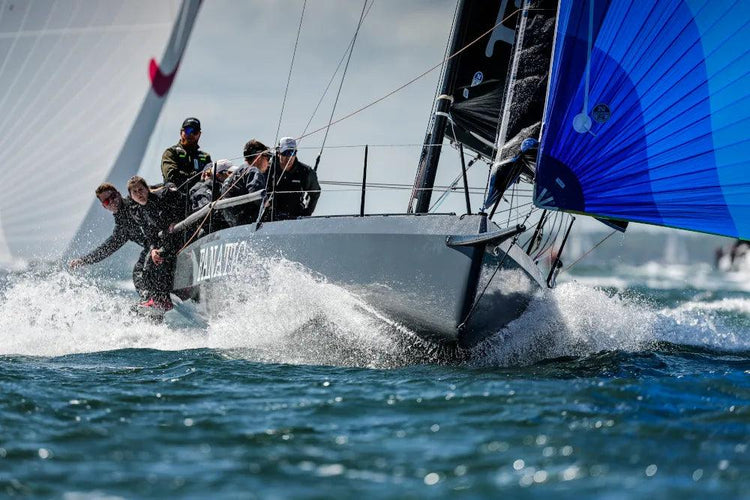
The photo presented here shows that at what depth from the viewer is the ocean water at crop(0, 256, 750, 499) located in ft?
8.87

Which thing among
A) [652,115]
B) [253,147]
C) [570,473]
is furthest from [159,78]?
[570,473]

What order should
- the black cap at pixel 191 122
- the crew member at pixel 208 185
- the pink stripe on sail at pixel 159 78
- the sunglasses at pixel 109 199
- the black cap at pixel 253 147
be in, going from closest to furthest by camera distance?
the black cap at pixel 253 147 < the crew member at pixel 208 185 < the sunglasses at pixel 109 199 < the black cap at pixel 191 122 < the pink stripe on sail at pixel 159 78

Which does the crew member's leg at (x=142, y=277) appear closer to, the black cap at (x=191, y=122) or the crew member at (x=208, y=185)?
the crew member at (x=208, y=185)

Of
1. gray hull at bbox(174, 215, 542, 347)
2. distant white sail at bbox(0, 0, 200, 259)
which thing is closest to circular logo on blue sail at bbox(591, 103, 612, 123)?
gray hull at bbox(174, 215, 542, 347)

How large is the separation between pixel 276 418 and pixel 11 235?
6263 mm

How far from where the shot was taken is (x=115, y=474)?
108 inches

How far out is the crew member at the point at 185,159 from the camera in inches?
307

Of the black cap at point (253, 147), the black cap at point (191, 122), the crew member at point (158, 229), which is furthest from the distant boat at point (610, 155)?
the black cap at point (191, 122)

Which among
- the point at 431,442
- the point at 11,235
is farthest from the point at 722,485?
the point at 11,235

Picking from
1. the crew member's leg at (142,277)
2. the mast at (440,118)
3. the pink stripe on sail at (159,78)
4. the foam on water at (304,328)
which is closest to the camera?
the foam on water at (304,328)

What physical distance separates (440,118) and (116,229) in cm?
297

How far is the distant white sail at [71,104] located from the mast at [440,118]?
14.2 ft

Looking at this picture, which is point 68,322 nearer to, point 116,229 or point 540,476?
point 116,229

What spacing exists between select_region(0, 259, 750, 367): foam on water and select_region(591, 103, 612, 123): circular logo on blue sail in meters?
1.08
